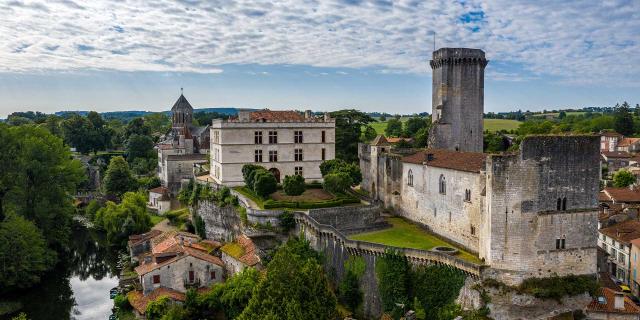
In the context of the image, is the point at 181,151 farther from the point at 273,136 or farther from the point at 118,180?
the point at 273,136

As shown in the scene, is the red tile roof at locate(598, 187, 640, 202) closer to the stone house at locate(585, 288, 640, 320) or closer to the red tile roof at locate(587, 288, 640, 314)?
the red tile roof at locate(587, 288, 640, 314)

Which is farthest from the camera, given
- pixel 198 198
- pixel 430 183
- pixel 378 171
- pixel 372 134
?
pixel 372 134

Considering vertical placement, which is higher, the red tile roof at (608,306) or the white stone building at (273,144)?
the white stone building at (273,144)

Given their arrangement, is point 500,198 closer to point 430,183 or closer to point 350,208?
point 430,183

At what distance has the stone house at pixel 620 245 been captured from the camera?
38.0 meters

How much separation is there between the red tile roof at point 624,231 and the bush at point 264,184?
25914 mm

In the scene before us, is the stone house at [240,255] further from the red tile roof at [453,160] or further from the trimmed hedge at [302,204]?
the red tile roof at [453,160]

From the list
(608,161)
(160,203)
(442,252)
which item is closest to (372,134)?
(160,203)

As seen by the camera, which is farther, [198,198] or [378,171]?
[198,198]

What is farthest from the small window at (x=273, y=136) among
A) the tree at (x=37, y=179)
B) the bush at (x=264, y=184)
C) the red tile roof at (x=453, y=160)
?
the tree at (x=37, y=179)

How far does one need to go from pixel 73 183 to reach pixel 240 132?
1669cm

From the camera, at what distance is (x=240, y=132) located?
4572 centimetres

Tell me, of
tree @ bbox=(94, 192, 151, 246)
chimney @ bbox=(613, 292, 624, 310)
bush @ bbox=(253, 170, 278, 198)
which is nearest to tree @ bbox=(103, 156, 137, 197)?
tree @ bbox=(94, 192, 151, 246)

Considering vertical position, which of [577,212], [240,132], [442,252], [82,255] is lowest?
[82,255]
